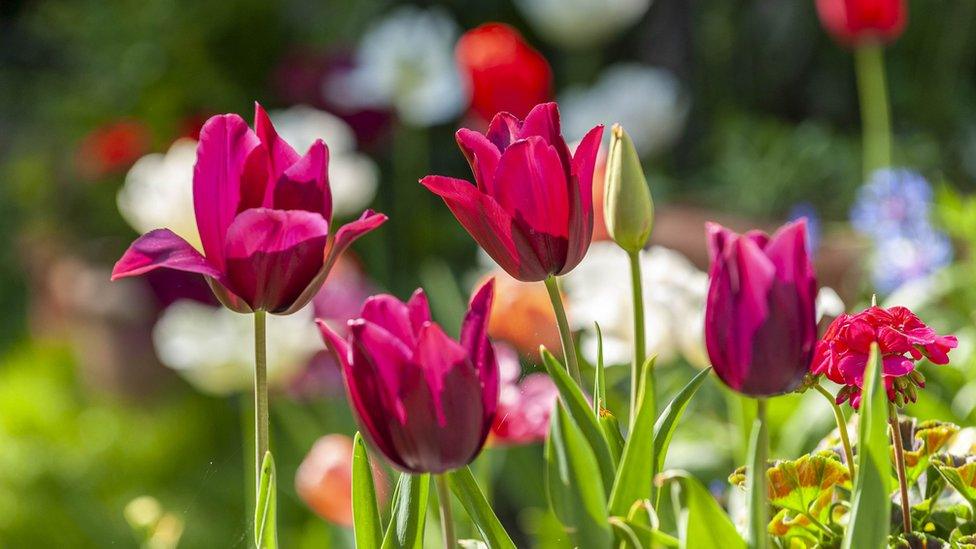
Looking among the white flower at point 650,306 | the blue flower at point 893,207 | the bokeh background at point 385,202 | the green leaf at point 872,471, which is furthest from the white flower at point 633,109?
the green leaf at point 872,471

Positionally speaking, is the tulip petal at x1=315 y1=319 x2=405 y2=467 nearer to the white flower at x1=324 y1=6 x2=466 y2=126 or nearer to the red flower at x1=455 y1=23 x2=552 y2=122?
the red flower at x1=455 y1=23 x2=552 y2=122

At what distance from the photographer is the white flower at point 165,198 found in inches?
44.1

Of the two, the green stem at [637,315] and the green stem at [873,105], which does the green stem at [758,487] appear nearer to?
the green stem at [637,315]

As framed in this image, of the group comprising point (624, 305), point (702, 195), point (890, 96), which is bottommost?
point (624, 305)

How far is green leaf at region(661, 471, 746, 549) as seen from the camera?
347mm

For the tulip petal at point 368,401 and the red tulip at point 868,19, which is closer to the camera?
the tulip petal at point 368,401

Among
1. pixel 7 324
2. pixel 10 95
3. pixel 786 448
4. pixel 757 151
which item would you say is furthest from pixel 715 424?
pixel 10 95

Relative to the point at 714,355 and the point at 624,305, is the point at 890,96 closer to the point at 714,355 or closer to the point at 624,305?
the point at 624,305

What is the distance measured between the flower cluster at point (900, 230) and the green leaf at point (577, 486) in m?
0.87

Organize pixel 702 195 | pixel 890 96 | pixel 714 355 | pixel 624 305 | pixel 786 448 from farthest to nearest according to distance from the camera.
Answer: pixel 890 96 → pixel 702 195 → pixel 786 448 → pixel 624 305 → pixel 714 355

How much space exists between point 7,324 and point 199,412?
1.07 metres

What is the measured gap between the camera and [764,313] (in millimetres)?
352

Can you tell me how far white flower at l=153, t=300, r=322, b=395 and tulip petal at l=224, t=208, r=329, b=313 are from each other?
2.31 ft

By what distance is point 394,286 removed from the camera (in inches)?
93.1
